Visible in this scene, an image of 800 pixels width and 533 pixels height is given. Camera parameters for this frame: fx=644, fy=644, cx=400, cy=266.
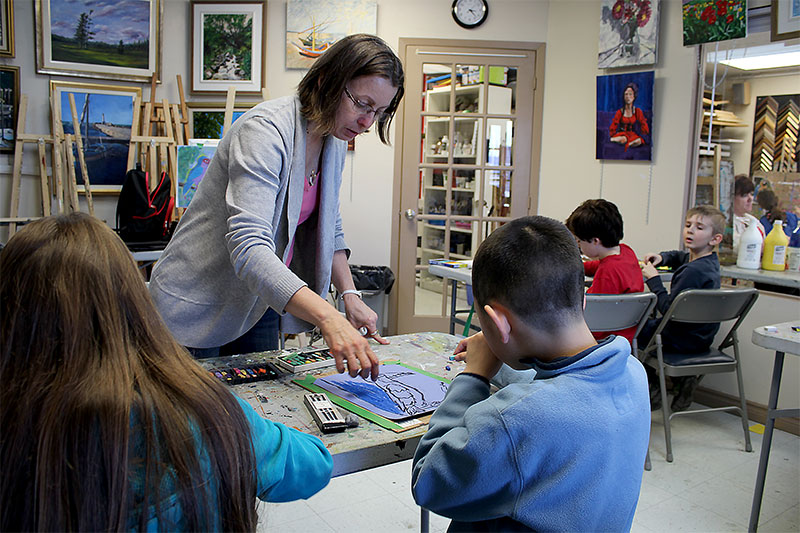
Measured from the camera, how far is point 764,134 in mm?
3451

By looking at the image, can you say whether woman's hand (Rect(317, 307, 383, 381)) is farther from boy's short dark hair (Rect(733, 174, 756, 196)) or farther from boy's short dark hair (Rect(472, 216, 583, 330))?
boy's short dark hair (Rect(733, 174, 756, 196))

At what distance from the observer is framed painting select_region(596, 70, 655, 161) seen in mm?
3938

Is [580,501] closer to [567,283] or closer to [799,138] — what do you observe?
[567,283]

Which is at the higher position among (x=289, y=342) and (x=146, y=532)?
(x=146, y=532)

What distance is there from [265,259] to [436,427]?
0.52m

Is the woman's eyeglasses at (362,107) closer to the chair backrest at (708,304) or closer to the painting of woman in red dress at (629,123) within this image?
the chair backrest at (708,304)

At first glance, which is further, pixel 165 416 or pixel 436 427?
pixel 436 427

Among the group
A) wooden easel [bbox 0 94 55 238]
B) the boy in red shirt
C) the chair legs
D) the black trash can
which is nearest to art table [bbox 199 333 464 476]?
the boy in red shirt

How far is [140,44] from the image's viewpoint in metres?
4.63

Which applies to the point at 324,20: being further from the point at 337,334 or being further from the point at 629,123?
the point at 337,334

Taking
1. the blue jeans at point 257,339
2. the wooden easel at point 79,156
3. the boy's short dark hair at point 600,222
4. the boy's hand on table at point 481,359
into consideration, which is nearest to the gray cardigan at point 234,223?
the blue jeans at point 257,339

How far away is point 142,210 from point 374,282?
166cm

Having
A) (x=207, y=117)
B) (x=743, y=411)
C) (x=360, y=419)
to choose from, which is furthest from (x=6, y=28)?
(x=743, y=411)

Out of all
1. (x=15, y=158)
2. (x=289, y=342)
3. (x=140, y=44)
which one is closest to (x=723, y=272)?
(x=289, y=342)
